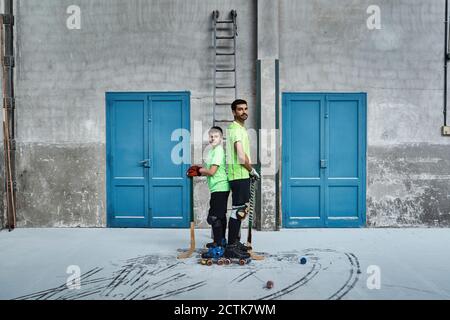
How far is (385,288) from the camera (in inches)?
197

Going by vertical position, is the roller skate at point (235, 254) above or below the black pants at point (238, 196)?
below

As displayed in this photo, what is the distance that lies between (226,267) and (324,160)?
360 centimetres

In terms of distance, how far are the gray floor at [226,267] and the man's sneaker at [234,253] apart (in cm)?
18

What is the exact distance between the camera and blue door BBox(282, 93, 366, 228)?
875 centimetres

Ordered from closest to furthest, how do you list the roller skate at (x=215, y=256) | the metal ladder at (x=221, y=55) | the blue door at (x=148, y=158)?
the roller skate at (x=215, y=256), the metal ladder at (x=221, y=55), the blue door at (x=148, y=158)

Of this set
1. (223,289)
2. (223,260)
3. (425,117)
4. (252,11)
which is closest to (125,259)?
(223,260)

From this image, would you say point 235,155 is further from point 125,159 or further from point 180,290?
point 125,159

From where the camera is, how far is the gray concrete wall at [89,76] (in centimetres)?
877

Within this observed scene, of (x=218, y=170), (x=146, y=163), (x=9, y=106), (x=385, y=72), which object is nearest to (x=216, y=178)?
(x=218, y=170)

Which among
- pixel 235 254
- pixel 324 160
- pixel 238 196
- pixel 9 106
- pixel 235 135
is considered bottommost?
pixel 235 254

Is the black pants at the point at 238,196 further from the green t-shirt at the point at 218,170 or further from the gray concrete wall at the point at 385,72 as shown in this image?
the gray concrete wall at the point at 385,72

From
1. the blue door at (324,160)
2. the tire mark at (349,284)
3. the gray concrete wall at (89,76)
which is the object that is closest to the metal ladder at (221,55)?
the gray concrete wall at (89,76)

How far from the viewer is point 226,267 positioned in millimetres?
5859

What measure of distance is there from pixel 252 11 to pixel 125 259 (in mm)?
4953
